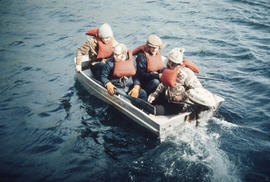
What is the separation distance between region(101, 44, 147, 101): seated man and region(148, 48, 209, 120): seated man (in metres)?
0.63

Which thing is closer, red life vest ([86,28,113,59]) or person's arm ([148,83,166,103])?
person's arm ([148,83,166,103])

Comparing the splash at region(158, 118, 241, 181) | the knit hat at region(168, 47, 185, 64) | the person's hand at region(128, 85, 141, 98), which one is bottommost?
the splash at region(158, 118, 241, 181)

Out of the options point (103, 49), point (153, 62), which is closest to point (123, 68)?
point (153, 62)

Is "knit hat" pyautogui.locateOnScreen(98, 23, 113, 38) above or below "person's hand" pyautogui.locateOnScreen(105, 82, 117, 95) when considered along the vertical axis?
above

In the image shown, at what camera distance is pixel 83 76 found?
6422mm

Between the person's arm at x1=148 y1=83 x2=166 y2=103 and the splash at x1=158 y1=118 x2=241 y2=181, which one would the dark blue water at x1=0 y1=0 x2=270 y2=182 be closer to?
the splash at x1=158 y1=118 x2=241 y2=181

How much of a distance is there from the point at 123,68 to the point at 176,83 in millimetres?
1637

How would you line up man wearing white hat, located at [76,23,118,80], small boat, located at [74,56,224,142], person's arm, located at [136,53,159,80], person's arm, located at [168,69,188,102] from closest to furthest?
1. person's arm, located at [168,69,188,102]
2. small boat, located at [74,56,224,142]
3. person's arm, located at [136,53,159,80]
4. man wearing white hat, located at [76,23,118,80]

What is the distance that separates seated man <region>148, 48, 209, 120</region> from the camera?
3934 mm

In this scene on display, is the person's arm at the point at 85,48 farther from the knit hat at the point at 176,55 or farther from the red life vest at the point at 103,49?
the knit hat at the point at 176,55

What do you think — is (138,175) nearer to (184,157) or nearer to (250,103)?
(184,157)

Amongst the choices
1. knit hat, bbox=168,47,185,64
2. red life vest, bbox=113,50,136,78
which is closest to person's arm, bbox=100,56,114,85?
red life vest, bbox=113,50,136,78

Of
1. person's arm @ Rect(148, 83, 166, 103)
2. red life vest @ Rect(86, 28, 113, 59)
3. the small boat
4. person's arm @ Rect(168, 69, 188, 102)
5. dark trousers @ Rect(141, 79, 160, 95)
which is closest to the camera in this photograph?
person's arm @ Rect(168, 69, 188, 102)

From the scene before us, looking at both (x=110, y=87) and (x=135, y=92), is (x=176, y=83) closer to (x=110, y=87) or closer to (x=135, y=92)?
(x=135, y=92)
